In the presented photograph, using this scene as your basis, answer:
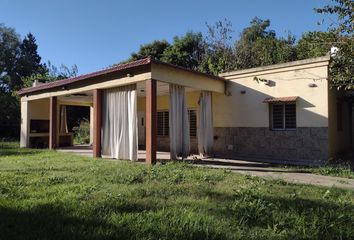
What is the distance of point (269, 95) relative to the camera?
1343cm

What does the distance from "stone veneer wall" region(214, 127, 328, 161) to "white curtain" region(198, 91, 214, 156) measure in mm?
953

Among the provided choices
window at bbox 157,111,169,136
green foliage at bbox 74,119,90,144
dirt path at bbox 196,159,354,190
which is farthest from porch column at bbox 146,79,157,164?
green foliage at bbox 74,119,90,144

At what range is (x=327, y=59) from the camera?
39.0ft

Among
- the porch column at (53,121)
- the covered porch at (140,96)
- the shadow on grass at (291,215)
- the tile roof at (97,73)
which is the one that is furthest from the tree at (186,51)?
the shadow on grass at (291,215)

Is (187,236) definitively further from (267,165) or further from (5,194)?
(267,165)

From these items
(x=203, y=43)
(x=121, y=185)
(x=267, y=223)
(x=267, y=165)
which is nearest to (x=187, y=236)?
(x=267, y=223)

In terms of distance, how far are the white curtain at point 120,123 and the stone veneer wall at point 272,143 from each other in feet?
14.6

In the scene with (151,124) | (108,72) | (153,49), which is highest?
(153,49)

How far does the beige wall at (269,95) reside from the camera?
12.1 meters

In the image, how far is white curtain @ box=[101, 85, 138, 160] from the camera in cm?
1180

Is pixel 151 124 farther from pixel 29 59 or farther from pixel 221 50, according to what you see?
pixel 29 59

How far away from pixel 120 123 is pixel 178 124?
2166 mm

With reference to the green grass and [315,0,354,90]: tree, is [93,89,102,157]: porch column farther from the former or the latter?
[315,0,354,90]: tree

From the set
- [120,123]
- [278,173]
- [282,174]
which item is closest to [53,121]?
[120,123]
